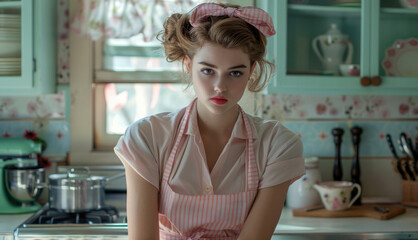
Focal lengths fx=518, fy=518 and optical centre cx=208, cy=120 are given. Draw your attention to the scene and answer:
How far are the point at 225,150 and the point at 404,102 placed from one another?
4.68ft

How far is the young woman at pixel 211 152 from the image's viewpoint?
1309 millimetres

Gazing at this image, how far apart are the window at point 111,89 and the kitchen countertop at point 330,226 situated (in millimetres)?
448

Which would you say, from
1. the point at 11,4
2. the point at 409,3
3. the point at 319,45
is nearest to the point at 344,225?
the point at 319,45

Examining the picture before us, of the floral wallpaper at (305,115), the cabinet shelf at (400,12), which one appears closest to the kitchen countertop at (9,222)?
the floral wallpaper at (305,115)

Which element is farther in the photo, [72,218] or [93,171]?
[93,171]

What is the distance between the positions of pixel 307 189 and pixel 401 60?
68cm

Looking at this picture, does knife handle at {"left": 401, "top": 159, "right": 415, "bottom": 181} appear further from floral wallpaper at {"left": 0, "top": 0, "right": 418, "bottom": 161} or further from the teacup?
the teacup

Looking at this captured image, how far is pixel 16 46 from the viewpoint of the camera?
2.10 metres

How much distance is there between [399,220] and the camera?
6.71 feet

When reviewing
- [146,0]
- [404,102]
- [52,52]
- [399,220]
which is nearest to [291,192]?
[399,220]

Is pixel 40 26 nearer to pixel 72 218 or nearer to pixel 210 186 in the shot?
pixel 72 218

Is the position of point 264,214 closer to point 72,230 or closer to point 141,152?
point 141,152

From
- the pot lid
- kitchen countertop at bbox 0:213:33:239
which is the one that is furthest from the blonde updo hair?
kitchen countertop at bbox 0:213:33:239

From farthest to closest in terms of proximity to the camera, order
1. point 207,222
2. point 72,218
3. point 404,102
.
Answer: point 404,102 < point 72,218 < point 207,222
